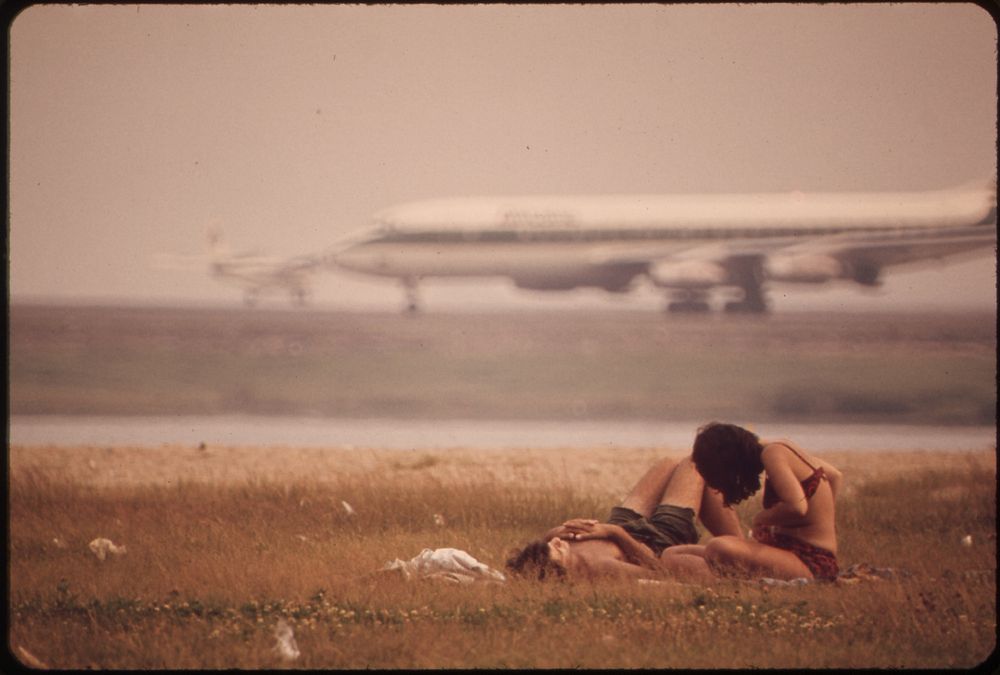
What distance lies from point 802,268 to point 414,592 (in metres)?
5.01

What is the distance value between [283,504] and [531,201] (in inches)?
103

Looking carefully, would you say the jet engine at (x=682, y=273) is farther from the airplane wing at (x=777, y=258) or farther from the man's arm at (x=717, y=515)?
the man's arm at (x=717, y=515)

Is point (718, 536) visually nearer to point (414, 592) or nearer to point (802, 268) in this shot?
point (414, 592)

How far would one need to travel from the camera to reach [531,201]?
7965mm

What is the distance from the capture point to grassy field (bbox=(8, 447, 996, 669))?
15.3ft

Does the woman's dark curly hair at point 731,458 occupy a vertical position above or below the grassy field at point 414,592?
above

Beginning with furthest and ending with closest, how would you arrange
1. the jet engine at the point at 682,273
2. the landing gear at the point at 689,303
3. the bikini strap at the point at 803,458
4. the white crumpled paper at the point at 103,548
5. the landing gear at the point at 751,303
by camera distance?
1. the jet engine at the point at 682,273
2. the landing gear at the point at 689,303
3. the landing gear at the point at 751,303
4. the white crumpled paper at the point at 103,548
5. the bikini strap at the point at 803,458

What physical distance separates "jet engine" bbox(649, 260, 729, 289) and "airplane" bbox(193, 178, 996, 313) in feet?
0.04

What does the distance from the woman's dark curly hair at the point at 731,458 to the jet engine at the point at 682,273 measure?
161 inches

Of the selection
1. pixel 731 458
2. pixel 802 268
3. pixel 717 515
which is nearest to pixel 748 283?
pixel 802 268

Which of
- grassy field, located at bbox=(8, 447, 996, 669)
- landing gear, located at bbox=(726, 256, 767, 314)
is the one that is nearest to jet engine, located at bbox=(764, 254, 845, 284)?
landing gear, located at bbox=(726, 256, 767, 314)

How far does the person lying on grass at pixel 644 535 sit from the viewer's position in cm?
515

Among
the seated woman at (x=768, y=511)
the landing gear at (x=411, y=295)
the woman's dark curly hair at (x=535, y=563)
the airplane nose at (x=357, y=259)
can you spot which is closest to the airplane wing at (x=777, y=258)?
the landing gear at (x=411, y=295)

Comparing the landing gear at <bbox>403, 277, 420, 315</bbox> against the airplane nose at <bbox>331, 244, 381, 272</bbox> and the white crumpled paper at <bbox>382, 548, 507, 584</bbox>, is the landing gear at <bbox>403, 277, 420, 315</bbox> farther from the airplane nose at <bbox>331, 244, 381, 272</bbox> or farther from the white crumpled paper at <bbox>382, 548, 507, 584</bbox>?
the white crumpled paper at <bbox>382, 548, 507, 584</bbox>
